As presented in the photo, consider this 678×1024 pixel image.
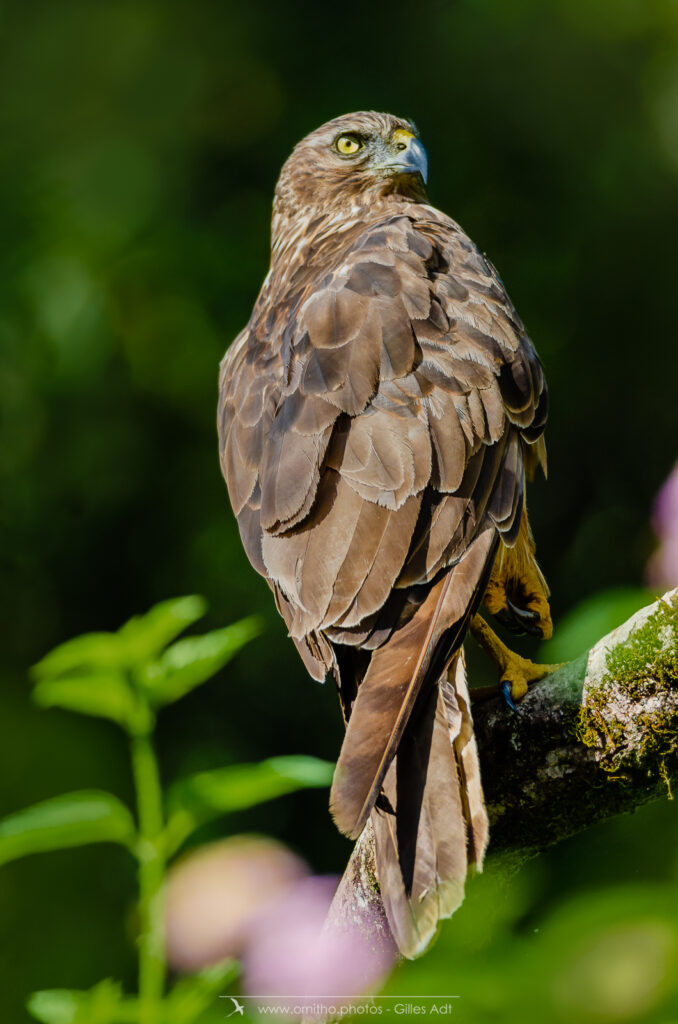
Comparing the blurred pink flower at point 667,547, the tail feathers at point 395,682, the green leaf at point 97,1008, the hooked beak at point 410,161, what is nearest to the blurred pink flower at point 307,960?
the tail feathers at point 395,682

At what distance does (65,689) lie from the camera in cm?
118

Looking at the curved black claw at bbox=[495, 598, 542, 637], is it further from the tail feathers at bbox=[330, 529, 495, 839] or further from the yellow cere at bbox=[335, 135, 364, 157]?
the yellow cere at bbox=[335, 135, 364, 157]

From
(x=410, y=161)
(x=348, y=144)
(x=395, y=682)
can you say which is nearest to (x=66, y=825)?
(x=395, y=682)

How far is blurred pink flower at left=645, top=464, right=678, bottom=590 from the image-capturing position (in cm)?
179

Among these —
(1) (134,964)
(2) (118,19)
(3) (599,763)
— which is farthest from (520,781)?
(2) (118,19)

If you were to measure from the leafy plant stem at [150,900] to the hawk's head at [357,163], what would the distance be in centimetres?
195

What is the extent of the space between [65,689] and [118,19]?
3346 mm

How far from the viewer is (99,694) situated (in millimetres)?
1224

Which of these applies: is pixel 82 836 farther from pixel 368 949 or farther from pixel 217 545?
pixel 217 545

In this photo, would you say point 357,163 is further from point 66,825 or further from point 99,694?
point 66,825

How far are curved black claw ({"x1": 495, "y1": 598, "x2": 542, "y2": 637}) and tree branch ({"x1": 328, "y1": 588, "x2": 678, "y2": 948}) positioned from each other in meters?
0.56

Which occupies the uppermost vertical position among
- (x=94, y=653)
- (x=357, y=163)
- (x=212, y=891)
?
(x=357, y=163)

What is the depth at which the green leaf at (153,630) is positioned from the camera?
122cm

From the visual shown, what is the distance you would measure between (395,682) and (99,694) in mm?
496
